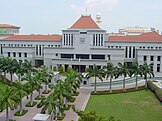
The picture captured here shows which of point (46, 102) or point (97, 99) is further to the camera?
point (97, 99)

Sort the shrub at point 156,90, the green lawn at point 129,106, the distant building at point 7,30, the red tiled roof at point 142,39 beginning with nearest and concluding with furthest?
1. the green lawn at point 129,106
2. the shrub at point 156,90
3. the red tiled roof at point 142,39
4. the distant building at point 7,30

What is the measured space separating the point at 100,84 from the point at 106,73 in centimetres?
616

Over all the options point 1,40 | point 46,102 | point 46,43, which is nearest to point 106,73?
point 46,102

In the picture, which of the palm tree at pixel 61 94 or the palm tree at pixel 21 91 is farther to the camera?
the palm tree at pixel 21 91

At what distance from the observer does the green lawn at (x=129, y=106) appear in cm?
2857

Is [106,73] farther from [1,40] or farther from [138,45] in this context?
[1,40]

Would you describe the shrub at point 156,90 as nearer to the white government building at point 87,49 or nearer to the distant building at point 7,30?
the white government building at point 87,49

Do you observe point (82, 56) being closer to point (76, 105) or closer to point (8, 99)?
point (76, 105)

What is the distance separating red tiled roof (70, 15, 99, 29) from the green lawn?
26.0m

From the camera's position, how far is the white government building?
191ft

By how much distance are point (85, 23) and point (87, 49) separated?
7570 millimetres

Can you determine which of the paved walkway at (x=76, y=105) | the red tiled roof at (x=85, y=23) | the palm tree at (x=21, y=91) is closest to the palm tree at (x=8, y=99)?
the palm tree at (x=21, y=91)

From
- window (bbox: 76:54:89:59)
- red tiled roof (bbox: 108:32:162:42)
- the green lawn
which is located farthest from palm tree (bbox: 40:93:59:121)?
red tiled roof (bbox: 108:32:162:42)

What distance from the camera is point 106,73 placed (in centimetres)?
4069
